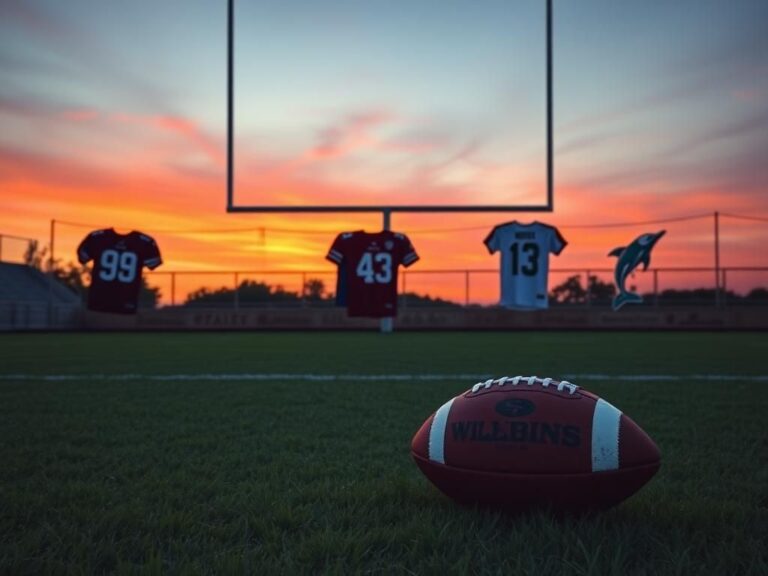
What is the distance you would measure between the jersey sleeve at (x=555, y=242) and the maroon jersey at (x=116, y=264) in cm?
641

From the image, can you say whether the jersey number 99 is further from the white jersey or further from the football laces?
the football laces

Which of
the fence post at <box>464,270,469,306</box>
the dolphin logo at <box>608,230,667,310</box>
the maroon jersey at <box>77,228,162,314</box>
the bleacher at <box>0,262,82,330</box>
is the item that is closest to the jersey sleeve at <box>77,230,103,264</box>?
the maroon jersey at <box>77,228,162,314</box>

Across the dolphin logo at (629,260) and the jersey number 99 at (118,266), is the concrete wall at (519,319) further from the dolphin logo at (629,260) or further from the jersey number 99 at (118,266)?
the jersey number 99 at (118,266)

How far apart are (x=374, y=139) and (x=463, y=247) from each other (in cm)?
682

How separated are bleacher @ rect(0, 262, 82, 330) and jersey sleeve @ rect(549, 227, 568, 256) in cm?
1496

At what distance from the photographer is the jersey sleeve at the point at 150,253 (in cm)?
1014

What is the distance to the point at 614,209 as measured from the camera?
50.1 ft

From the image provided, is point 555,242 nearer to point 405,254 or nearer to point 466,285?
point 405,254

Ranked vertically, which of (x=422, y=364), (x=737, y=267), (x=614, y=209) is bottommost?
(x=422, y=364)

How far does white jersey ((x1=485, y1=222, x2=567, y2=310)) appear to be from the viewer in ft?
33.9

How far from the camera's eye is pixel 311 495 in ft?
6.08

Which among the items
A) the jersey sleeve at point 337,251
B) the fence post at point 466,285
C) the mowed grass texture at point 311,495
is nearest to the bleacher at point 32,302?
the fence post at point 466,285

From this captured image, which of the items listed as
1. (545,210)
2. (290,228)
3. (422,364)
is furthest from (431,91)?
(290,228)

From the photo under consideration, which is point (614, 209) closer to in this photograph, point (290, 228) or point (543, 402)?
point (290, 228)
